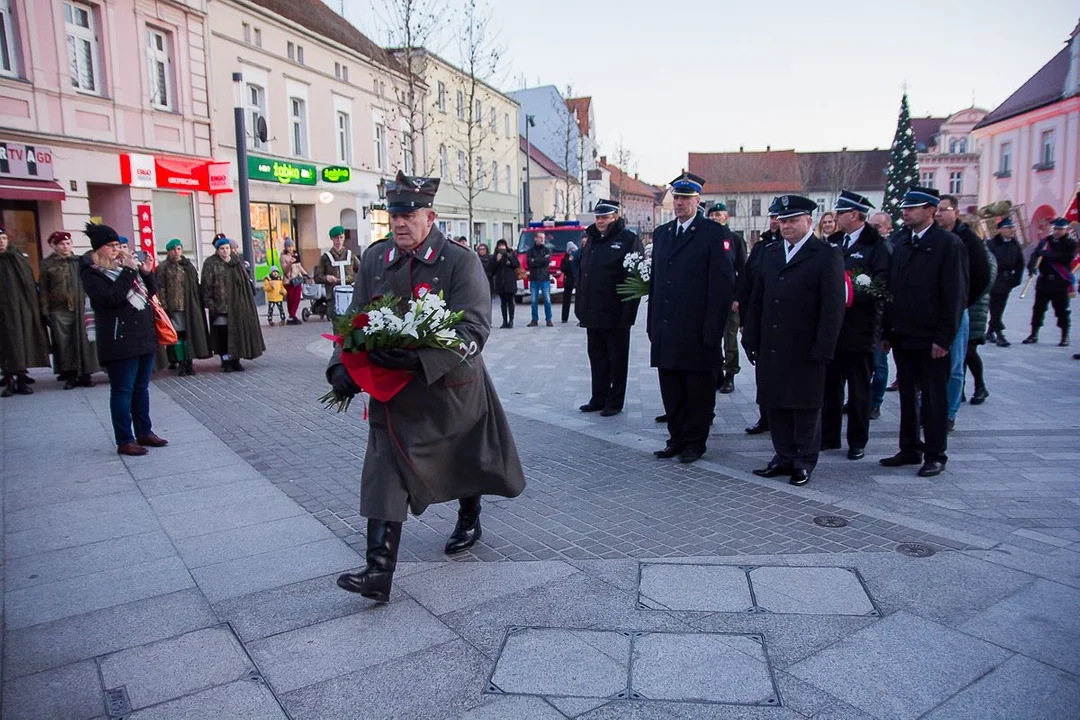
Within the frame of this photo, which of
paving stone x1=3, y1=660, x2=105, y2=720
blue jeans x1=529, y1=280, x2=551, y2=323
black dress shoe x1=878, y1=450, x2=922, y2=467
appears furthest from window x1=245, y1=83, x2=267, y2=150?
paving stone x1=3, y1=660, x2=105, y2=720

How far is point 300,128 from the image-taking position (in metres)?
27.6

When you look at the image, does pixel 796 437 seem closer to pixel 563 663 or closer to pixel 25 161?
pixel 563 663

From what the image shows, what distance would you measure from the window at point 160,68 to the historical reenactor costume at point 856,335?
60.7 ft

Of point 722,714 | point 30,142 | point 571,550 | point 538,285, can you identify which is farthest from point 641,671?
point 30,142

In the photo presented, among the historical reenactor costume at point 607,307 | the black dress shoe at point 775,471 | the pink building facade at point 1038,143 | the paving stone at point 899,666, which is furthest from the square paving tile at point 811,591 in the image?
the pink building facade at point 1038,143

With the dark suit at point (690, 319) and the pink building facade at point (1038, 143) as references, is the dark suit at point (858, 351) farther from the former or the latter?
the pink building facade at point (1038, 143)

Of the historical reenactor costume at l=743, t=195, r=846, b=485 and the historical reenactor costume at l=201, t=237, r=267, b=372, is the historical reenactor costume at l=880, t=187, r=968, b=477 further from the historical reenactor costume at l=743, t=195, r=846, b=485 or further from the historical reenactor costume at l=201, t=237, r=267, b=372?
the historical reenactor costume at l=201, t=237, r=267, b=372

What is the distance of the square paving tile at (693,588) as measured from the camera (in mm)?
3850

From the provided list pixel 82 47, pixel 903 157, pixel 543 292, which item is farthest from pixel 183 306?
pixel 903 157

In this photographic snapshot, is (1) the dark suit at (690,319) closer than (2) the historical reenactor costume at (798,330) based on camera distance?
No

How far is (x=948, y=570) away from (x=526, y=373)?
740 cm

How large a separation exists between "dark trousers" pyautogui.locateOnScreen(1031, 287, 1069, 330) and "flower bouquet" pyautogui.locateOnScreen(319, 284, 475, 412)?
12.2 meters

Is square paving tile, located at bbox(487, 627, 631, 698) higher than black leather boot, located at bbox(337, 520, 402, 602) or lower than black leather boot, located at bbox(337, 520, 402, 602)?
lower

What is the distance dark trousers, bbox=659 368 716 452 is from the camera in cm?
651
